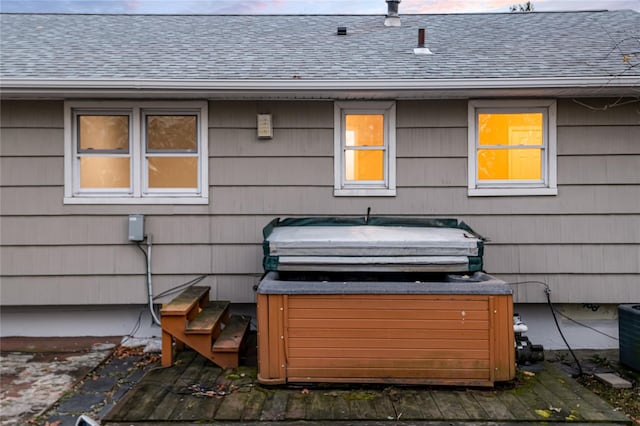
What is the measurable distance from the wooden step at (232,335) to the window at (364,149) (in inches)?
64.7

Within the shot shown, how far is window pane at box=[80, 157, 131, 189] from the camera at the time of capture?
539 cm

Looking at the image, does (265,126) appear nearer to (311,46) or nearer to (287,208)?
(287,208)

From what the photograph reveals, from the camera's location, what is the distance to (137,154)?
534 centimetres

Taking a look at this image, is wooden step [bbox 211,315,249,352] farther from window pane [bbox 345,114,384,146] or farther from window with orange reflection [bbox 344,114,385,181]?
window pane [bbox 345,114,384,146]

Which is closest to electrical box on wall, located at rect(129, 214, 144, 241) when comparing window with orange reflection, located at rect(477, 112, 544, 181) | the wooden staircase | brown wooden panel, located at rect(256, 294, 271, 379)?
the wooden staircase

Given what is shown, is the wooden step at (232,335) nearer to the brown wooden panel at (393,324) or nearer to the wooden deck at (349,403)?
the wooden deck at (349,403)

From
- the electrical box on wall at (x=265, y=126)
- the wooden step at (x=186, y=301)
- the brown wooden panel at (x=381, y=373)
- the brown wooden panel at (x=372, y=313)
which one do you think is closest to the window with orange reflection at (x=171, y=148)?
the electrical box on wall at (x=265, y=126)

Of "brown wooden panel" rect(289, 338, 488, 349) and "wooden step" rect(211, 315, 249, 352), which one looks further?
"wooden step" rect(211, 315, 249, 352)

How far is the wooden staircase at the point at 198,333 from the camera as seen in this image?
14.1 feet

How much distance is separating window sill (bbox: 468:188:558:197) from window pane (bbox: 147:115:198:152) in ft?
9.87

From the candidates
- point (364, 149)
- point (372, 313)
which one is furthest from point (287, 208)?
point (372, 313)

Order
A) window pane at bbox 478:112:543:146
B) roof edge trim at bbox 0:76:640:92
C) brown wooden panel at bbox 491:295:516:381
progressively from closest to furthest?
brown wooden panel at bbox 491:295:516:381 → roof edge trim at bbox 0:76:640:92 → window pane at bbox 478:112:543:146

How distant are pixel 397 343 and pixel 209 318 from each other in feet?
5.71

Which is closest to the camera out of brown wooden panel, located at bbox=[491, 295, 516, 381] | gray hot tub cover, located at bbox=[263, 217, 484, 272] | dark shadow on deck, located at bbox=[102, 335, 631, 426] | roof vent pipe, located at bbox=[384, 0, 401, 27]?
dark shadow on deck, located at bbox=[102, 335, 631, 426]
